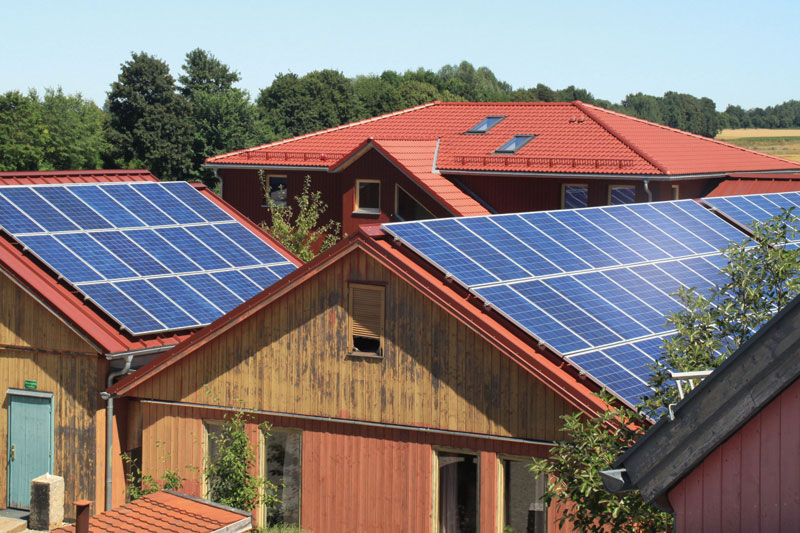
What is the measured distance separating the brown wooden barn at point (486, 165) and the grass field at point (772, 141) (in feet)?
241

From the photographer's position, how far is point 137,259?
24.6 meters

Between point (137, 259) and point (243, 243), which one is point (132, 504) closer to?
point (137, 259)

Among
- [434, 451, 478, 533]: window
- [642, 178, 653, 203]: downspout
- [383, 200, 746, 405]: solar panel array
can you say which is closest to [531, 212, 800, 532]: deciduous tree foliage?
[383, 200, 746, 405]: solar panel array

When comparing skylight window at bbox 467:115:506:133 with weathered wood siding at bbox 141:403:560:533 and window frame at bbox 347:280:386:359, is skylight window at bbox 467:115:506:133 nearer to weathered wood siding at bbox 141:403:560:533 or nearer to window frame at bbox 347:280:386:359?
weathered wood siding at bbox 141:403:560:533

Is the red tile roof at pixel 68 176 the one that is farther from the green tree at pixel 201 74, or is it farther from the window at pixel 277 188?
the green tree at pixel 201 74

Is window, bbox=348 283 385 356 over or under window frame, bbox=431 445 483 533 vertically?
over

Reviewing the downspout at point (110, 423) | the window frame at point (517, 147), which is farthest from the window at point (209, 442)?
the window frame at point (517, 147)

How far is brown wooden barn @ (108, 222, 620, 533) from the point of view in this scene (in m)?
17.3

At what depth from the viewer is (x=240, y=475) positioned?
64.5 ft

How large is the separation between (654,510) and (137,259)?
15.6m

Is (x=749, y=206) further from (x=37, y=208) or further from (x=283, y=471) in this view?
(x=37, y=208)

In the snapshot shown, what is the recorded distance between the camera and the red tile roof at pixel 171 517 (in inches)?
695

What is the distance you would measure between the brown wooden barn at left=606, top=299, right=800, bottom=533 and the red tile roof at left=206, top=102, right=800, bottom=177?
34.1 meters

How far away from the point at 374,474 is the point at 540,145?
30.6 m
